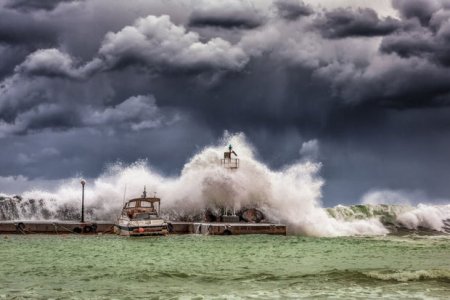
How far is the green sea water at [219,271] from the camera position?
61.8 feet

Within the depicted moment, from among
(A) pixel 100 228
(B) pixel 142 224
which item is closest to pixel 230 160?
(A) pixel 100 228

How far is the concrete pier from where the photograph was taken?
163 feet

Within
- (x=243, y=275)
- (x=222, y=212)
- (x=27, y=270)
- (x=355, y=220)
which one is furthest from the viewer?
(x=355, y=220)

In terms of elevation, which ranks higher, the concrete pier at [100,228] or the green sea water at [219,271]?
the concrete pier at [100,228]

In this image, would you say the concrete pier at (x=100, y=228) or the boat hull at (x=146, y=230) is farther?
the concrete pier at (x=100, y=228)

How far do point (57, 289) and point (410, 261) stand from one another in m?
15.1

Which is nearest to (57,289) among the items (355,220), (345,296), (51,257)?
(345,296)

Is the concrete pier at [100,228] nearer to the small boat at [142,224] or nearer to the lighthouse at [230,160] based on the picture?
the small boat at [142,224]

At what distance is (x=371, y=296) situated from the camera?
58.4ft

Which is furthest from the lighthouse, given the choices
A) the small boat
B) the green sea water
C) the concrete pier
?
the green sea water

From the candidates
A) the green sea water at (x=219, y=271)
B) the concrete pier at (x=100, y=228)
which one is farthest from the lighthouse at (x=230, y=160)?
the green sea water at (x=219, y=271)

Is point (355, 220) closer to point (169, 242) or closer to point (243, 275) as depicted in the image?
point (169, 242)

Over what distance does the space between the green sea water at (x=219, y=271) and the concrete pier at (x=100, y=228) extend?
9552 millimetres

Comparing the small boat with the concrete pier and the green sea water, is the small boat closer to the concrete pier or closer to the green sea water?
the concrete pier
